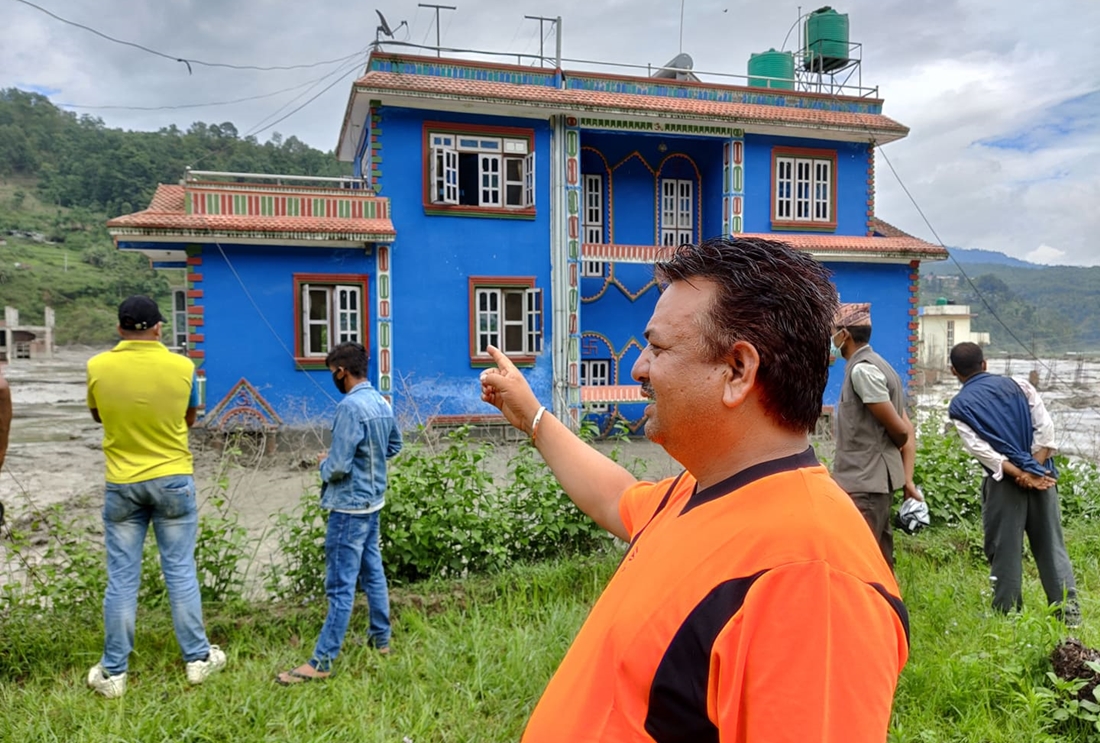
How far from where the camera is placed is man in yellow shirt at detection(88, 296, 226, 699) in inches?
138

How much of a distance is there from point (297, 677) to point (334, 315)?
36.5 feet

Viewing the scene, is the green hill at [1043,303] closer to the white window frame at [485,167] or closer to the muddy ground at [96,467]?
the white window frame at [485,167]

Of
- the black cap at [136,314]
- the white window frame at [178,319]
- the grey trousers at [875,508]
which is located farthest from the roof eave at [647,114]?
the grey trousers at [875,508]

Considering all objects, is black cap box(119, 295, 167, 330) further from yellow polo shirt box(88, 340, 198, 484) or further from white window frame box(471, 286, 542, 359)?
white window frame box(471, 286, 542, 359)

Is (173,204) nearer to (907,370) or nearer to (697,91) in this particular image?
(697,91)

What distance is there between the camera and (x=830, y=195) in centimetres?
1689

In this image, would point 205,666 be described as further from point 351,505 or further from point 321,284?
point 321,284

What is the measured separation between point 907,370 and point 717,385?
17.8 m

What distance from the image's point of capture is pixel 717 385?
1192 millimetres

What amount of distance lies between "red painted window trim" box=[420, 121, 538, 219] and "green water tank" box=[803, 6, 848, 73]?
26.0 feet

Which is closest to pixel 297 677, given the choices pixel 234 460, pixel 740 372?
pixel 740 372

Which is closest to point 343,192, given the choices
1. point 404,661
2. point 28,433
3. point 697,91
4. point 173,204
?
point 173,204

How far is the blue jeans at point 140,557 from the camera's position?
351 centimetres

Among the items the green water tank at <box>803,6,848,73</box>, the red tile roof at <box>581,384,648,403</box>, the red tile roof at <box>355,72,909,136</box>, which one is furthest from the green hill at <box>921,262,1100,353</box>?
the red tile roof at <box>581,384,648,403</box>
